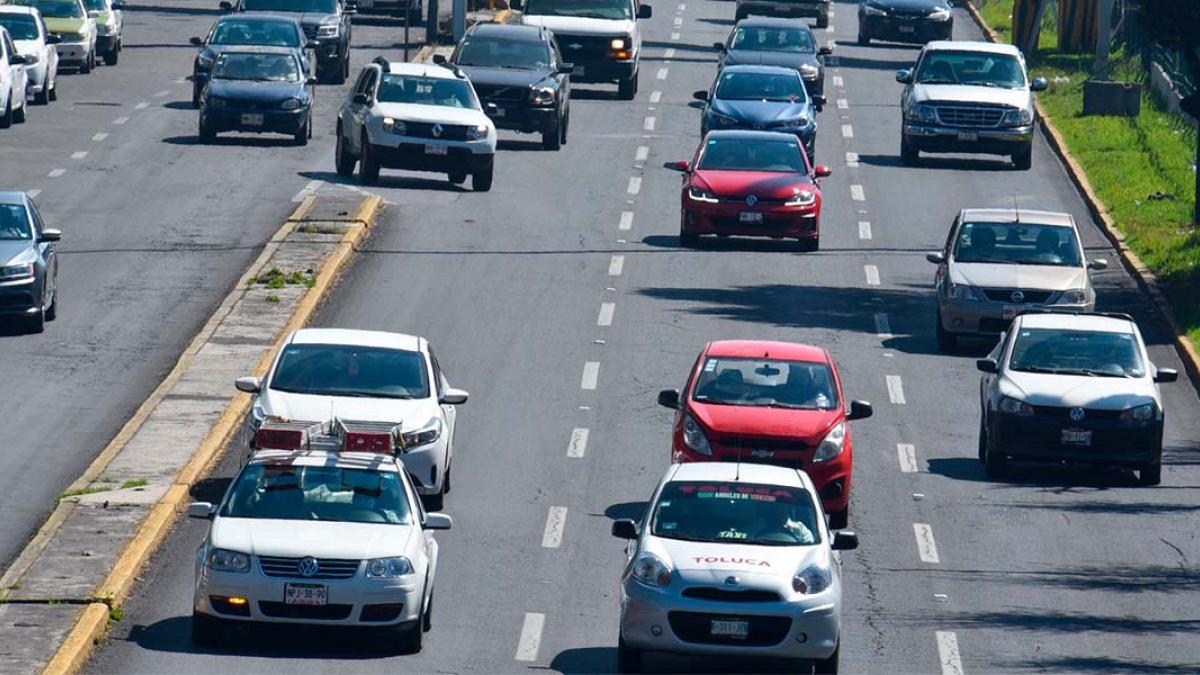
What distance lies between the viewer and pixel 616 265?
118 ft

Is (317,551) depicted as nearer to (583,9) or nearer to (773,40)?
(583,9)

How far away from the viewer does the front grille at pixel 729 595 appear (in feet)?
55.6

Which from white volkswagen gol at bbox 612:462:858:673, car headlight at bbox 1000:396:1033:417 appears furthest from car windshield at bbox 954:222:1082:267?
white volkswagen gol at bbox 612:462:858:673

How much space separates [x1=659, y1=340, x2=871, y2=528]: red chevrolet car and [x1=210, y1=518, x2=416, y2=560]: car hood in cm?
529

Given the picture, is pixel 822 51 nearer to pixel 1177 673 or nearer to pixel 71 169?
pixel 71 169

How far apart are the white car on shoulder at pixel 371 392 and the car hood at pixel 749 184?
542 inches

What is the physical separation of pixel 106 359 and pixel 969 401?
959 centimetres

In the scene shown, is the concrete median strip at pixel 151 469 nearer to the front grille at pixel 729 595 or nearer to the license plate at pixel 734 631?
the front grille at pixel 729 595

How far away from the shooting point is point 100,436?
83.2 feet

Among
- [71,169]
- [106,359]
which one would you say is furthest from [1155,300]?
[71,169]

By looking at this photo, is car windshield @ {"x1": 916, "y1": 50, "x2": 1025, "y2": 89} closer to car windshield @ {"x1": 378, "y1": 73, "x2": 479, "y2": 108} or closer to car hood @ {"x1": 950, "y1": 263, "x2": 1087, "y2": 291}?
car windshield @ {"x1": 378, "y1": 73, "x2": 479, "y2": 108}

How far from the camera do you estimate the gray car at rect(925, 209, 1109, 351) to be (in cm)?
3102

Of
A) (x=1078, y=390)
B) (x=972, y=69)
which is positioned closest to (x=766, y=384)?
(x=1078, y=390)

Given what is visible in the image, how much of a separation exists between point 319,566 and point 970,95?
2971cm
